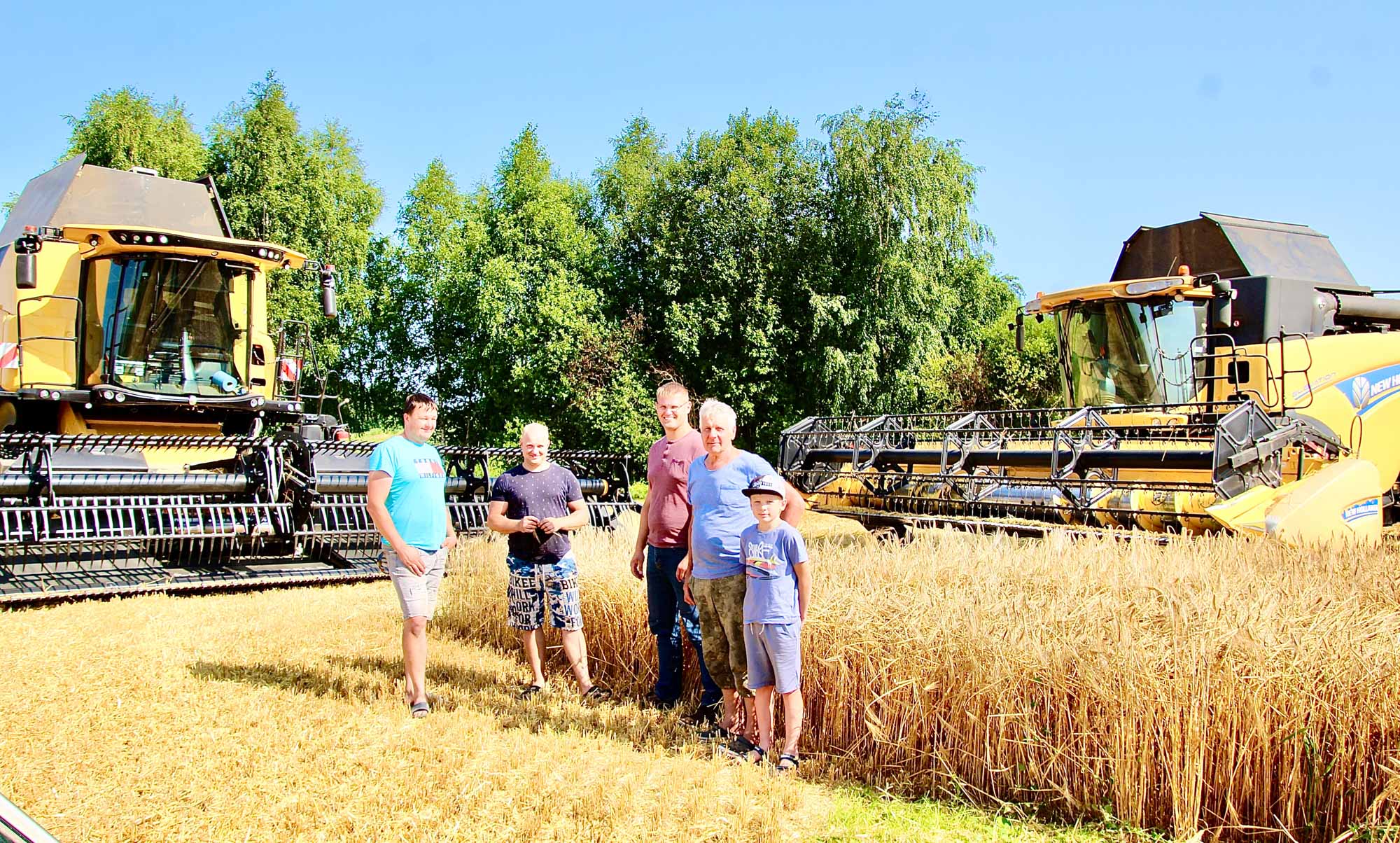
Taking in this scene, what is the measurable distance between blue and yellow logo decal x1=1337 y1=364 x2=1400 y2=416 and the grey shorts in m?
7.47

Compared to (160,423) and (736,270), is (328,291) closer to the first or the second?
(160,423)

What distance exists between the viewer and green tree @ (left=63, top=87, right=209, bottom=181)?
2838 cm

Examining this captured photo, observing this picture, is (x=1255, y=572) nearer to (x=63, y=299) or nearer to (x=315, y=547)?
(x=315, y=547)

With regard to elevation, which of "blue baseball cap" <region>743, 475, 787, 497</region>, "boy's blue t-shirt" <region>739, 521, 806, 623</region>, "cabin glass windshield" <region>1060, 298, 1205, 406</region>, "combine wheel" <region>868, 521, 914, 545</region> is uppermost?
"cabin glass windshield" <region>1060, 298, 1205, 406</region>

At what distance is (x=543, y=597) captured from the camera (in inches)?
226

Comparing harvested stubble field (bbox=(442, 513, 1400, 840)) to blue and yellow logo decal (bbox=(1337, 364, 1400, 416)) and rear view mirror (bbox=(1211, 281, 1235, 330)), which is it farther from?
rear view mirror (bbox=(1211, 281, 1235, 330))

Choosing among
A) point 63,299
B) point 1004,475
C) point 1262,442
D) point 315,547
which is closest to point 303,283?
point 63,299

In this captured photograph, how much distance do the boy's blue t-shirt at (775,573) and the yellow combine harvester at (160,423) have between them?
5.59 metres

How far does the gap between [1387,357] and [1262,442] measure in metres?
3.37

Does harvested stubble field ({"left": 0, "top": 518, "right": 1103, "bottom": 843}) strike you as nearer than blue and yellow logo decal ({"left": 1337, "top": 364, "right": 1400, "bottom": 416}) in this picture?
Yes

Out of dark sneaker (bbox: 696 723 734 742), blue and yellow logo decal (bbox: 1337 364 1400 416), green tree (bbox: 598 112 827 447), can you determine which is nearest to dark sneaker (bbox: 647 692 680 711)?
dark sneaker (bbox: 696 723 734 742)

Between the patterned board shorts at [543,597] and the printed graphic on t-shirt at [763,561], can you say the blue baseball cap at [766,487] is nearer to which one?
the printed graphic on t-shirt at [763,561]

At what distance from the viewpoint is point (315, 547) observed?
9.45 metres

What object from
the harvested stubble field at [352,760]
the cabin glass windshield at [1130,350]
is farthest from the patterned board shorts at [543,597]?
the cabin glass windshield at [1130,350]
